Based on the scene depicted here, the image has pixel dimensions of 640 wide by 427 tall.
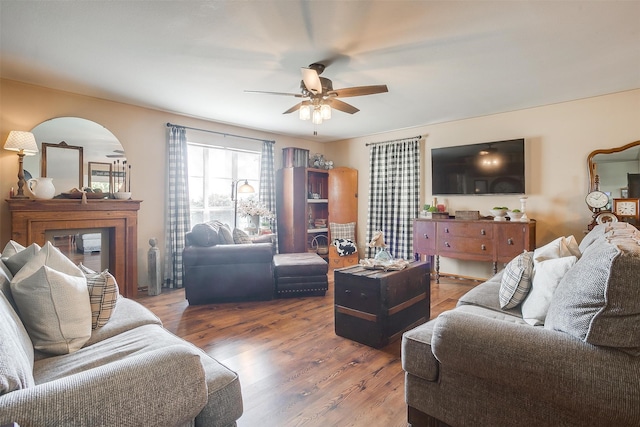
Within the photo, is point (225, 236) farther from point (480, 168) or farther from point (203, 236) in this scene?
point (480, 168)

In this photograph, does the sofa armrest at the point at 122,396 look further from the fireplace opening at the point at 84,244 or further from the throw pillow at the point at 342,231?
the throw pillow at the point at 342,231

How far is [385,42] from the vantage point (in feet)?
7.82

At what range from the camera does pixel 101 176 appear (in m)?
3.66

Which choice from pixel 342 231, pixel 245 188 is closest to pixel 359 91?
pixel 245 188

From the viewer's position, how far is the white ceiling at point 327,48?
6.57 feet

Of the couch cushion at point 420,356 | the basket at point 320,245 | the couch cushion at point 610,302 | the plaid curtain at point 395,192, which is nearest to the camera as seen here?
the couch cushion at point 610,302

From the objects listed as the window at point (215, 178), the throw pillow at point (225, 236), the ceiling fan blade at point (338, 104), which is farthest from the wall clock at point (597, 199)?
the window at point (215, 178)

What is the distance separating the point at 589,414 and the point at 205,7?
2691 millimetres

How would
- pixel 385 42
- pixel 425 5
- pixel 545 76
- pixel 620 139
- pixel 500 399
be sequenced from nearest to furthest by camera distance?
pixel 500 399
pixel 425 5
pixel 385 42
pixel 545 76
pixel 620 139

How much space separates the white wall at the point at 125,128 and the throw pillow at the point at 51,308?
8.37ft

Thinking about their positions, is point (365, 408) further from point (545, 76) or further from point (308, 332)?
point (545, 76)

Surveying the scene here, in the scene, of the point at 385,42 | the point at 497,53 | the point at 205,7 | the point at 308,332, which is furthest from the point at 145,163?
the point at 497,53

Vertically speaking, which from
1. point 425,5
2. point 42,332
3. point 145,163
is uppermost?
point 425,5

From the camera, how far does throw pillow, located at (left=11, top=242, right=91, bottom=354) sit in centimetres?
130
